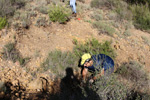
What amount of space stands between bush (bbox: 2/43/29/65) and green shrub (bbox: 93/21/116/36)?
11.1ft

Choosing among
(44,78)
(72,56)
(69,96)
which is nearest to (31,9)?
(72,56)

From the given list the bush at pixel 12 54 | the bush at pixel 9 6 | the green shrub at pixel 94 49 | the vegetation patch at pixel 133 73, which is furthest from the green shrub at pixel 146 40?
the bush at pixel 9 6

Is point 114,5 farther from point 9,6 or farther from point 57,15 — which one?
point 9,6

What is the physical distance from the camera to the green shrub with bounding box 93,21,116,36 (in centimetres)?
586

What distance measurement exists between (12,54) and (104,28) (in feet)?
12.8

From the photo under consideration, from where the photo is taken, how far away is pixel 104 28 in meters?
6.02

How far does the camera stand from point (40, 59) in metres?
4.18

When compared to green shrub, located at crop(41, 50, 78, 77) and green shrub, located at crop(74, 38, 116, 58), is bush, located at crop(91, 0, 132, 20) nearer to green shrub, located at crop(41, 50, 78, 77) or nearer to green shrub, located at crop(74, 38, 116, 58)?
green shrub, located at crop(74, 38, 116, 58)

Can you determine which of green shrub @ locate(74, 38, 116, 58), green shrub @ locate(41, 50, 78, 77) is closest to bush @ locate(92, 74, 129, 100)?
green shrub @ locate(41, 50, 78, 77)

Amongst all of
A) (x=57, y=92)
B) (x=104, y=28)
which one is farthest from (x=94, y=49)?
(x=57, y=92)

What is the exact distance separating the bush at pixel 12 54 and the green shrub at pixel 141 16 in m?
5.61

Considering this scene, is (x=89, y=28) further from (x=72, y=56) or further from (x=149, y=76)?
(x=149, y=76)

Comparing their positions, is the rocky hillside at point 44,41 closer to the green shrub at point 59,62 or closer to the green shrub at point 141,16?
the green shrub at point 59,62

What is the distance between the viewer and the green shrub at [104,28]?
19.2 ft
